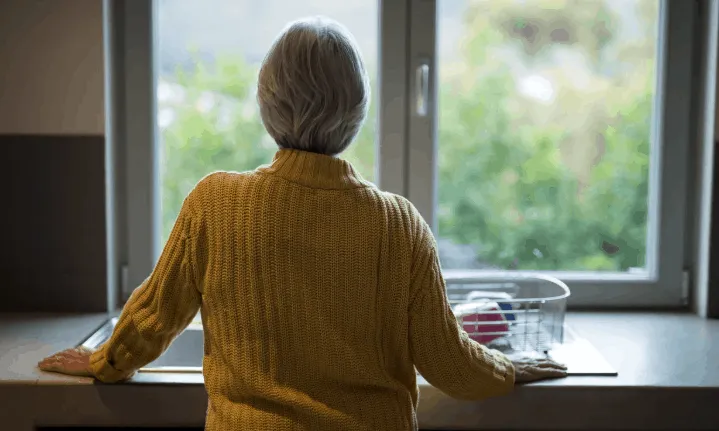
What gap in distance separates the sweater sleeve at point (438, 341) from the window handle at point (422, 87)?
2.57ft

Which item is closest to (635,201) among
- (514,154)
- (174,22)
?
(514,154)

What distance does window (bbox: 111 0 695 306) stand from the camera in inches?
78.8

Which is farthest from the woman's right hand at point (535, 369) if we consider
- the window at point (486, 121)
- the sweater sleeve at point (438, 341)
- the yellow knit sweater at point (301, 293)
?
the window at point (486, 121)

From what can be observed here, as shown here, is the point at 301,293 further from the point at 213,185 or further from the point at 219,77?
the point at 219,77

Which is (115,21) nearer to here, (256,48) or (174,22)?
(174,22)

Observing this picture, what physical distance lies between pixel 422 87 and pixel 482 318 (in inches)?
23.8

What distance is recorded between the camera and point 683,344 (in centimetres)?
173

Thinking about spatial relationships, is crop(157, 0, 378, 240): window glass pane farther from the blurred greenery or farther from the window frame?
the window frame

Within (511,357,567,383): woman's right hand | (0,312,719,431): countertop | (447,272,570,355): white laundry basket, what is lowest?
(0,312,719,431): countertop

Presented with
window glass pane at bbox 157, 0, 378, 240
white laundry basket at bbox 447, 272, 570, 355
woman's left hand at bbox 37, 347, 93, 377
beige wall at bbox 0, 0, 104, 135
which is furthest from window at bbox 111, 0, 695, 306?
woman's left hand at bbox 37, 347, 93, 377

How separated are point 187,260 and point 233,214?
10cm

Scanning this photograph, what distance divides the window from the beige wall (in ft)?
0.40

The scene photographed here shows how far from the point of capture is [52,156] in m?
1.89

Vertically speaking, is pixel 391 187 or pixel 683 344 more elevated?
pixel 391 187
